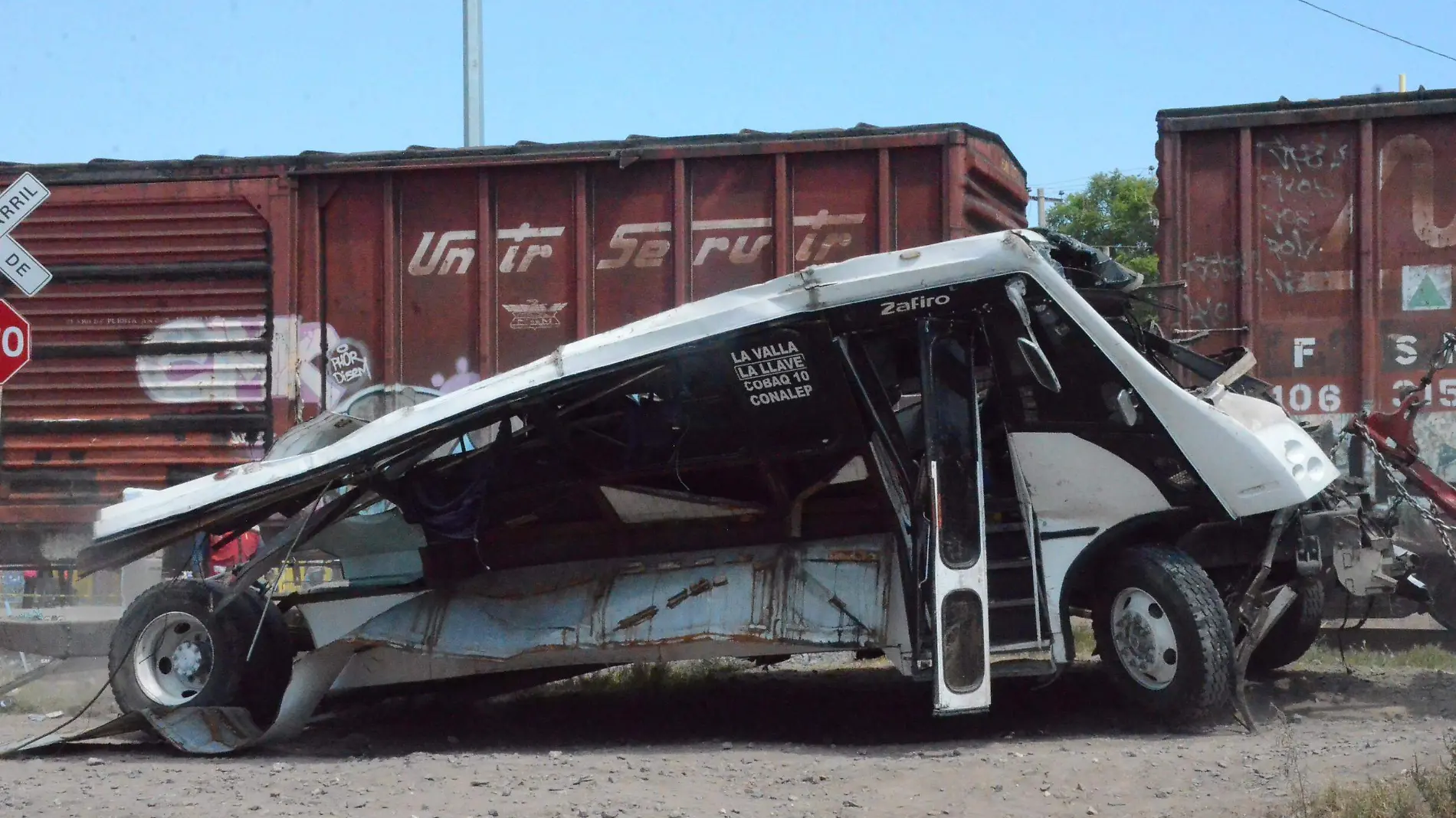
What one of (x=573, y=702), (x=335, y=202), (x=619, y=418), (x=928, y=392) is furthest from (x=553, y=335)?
(x=928, y=392)

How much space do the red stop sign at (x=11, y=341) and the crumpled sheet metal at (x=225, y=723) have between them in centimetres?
269

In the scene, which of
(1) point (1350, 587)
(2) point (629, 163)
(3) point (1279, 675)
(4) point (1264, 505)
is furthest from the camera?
A: (2) point (629, 163)

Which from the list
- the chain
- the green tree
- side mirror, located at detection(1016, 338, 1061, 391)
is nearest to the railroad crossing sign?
side mirror, located at detection(1016, 338, 1061, 391)

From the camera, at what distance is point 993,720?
20.5 feet

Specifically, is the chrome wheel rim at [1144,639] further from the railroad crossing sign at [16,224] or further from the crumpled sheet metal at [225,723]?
the railroad crossing sign at [16,224]

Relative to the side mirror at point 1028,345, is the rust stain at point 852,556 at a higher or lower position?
lower

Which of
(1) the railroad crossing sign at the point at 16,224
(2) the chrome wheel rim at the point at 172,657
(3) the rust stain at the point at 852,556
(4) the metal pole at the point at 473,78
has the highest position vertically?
(4) the metal pole at the point at 473,78

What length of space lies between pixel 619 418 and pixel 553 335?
3369 millimetres

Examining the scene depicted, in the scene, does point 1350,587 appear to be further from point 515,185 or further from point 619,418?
point 515,185

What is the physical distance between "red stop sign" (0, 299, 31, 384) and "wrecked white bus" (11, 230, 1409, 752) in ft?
8.06

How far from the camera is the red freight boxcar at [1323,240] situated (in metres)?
8.45

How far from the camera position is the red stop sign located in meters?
8.39

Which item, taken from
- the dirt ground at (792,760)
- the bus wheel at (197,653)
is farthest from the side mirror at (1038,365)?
the bus wheel at (197,653)

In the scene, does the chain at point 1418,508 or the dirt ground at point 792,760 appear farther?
the chain at point 1418,508
